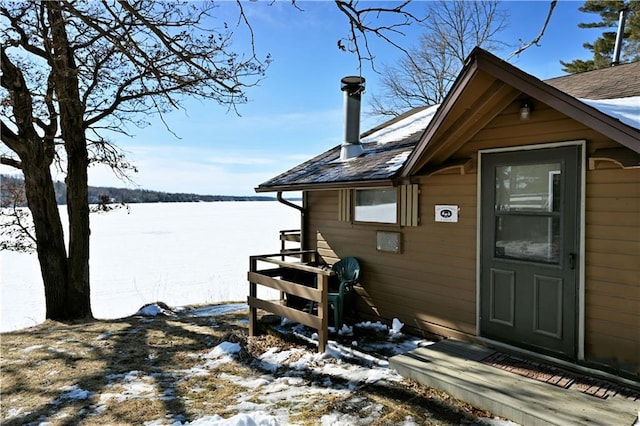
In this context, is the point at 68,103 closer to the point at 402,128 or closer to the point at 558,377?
the point at 402,128

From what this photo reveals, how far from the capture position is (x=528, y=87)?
3.50 m

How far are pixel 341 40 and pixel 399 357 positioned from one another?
318cm

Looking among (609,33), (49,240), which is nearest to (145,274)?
(49,240)

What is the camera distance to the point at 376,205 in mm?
5645

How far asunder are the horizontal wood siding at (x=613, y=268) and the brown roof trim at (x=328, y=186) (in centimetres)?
205

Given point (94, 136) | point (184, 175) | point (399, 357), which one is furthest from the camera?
point (184, 175)

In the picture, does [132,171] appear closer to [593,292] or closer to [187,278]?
[187,278]

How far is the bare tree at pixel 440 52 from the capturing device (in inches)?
627

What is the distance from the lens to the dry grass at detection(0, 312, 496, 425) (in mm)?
3355

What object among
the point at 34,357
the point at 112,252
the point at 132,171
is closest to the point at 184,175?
the point at 112,252

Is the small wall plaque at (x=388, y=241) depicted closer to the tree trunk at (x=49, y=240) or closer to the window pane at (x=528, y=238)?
the window pane at (x=528, y=238)

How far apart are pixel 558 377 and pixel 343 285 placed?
2.68m

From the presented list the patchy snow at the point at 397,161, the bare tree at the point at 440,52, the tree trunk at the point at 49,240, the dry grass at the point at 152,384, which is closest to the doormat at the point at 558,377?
the dry grass at the point at 152,384

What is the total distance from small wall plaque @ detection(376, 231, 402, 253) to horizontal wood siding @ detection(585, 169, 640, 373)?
2226 mm
